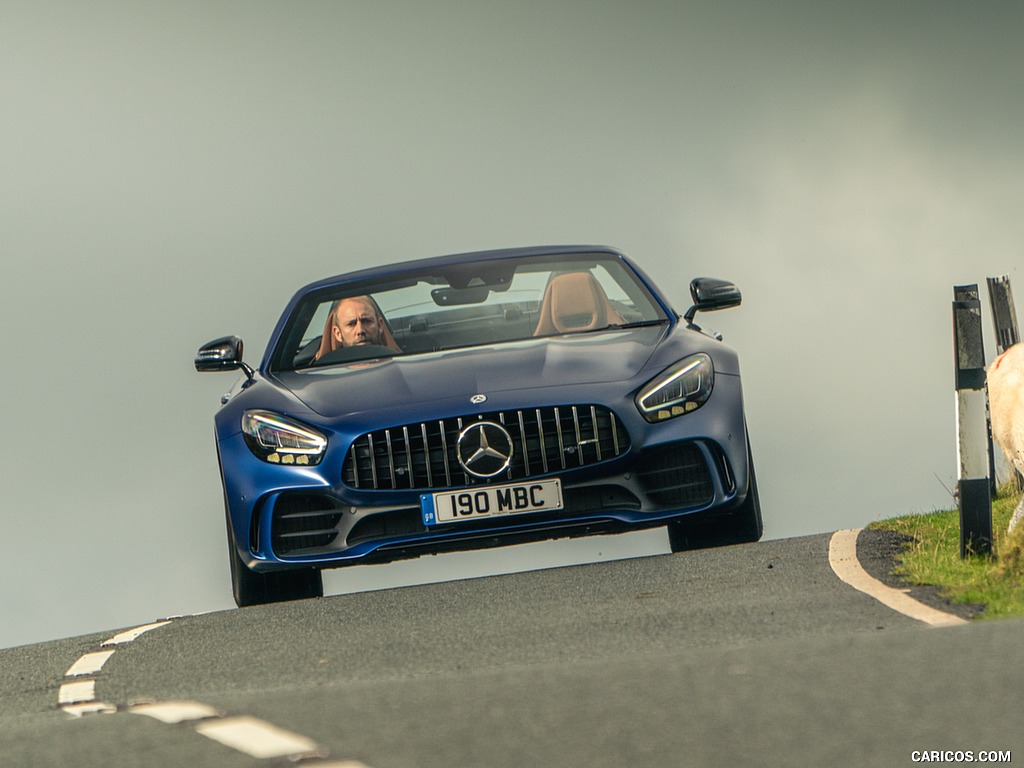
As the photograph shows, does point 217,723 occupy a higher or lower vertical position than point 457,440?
lower

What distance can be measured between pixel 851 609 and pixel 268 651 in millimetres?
2181

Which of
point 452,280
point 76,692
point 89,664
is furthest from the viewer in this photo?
point 452,280

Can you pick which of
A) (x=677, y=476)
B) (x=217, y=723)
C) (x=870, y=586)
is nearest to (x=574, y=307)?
(x=677, y=476)

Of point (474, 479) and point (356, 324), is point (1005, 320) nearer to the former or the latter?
point (356, 324)

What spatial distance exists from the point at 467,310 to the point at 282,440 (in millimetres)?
1572

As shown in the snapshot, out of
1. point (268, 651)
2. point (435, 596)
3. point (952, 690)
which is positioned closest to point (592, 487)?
point (435, 596)

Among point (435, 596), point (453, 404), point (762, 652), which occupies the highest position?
point (453, 404)

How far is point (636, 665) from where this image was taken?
4945 mm

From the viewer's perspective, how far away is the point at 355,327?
27.2ft

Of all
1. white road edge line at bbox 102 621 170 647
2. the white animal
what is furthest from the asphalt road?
the white animal

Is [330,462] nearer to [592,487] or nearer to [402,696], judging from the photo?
[592,487]

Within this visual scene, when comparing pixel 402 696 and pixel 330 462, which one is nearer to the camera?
pixel 402 696

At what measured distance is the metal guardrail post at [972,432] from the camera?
7.10 meters

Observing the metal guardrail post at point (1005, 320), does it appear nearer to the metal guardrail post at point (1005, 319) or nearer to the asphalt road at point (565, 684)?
the metal guardrail post at point (1005, 319)
